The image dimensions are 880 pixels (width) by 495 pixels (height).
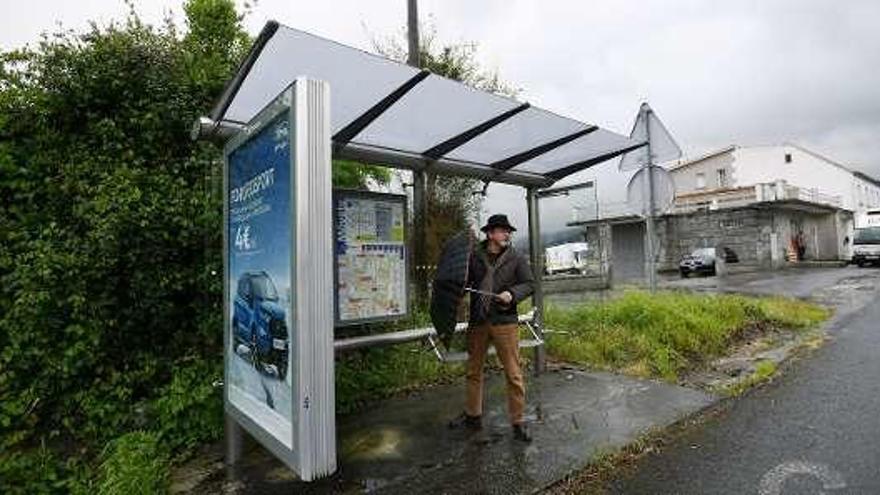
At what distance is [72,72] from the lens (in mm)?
5812

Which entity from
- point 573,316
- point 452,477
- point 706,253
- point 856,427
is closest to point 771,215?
point 706,253

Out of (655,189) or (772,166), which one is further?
(772,166)

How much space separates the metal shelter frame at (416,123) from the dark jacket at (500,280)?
954 mm

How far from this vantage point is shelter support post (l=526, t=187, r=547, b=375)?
6852 millimetres

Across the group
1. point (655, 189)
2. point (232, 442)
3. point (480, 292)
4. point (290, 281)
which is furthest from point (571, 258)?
point (290, 281)

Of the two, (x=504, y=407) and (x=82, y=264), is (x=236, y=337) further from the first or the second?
(x=504, y=407)

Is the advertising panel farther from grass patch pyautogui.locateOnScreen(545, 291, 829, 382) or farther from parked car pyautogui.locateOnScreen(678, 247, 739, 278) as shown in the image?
parked car pyautogui.locateOnScreen(678, 247, 739, 278)

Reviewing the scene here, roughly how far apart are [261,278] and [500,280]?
207 cm

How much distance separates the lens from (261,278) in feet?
12.1

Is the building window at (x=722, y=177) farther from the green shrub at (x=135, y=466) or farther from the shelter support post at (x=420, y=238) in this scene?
the green shrub at (x=135, y=466)

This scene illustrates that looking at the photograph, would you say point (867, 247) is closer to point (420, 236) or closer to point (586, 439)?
point (420, 236)

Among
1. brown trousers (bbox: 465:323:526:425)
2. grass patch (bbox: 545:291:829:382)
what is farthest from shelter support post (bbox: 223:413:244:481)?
grass patch (bbox: 545:291:829:382)

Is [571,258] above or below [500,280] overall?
above

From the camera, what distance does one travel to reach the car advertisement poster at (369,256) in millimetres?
5617
